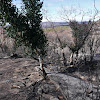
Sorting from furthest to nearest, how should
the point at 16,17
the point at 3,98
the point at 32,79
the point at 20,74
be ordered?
the point at 20,74, the point at 32,79, the point at 16,17, the point at 3,98

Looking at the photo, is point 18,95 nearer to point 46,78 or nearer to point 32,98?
point 32,98

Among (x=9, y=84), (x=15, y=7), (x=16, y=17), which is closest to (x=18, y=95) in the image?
(x=9, y=84)

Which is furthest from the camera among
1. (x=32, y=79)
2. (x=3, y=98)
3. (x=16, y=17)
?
(x=32, y=79)

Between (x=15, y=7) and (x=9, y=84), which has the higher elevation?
(x=15, y=7)

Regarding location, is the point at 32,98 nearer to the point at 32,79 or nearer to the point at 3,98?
the point at 3,98

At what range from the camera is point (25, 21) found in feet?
25.2

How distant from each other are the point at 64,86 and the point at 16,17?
4723 millimetres

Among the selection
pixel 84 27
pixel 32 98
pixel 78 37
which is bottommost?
pixel 32 98

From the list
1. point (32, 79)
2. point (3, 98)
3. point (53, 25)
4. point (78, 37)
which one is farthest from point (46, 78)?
point (78, 37)

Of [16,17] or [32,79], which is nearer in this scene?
[16,17]

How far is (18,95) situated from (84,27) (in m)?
14.4

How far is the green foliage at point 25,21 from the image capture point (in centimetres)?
694

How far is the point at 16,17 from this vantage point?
289 inches

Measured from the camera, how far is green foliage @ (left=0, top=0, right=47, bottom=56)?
22.8ft
